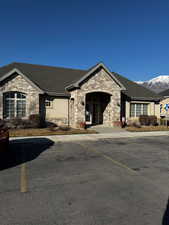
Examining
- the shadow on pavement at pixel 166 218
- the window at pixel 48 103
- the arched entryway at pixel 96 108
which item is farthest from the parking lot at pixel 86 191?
the arched entryway at pixel 96 108

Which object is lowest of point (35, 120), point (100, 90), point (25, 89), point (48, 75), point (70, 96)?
point (35, 120)

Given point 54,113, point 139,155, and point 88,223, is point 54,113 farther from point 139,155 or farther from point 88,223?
point 88,223

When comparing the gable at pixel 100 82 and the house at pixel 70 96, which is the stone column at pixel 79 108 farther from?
the gable at pixel 100 82

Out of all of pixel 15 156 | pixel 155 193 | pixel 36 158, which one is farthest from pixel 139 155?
pixel 15 156

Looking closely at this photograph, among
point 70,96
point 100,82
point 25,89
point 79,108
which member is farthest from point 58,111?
point 100,82

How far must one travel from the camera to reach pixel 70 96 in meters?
19.0

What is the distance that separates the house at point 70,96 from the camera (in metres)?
16.6

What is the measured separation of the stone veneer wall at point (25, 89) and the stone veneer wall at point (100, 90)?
415cm

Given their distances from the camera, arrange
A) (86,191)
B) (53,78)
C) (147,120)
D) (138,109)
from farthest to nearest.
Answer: (138,109)
(53,78)
(147,120)
(86,191)

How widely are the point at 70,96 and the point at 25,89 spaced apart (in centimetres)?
501

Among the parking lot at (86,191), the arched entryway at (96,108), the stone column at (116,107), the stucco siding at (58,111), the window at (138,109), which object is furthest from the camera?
the window at (138,109)

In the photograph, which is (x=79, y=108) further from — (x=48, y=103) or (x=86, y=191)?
(x=86, y=191)

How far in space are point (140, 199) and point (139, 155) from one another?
4.14 m

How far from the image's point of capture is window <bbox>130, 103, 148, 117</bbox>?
857 inches
